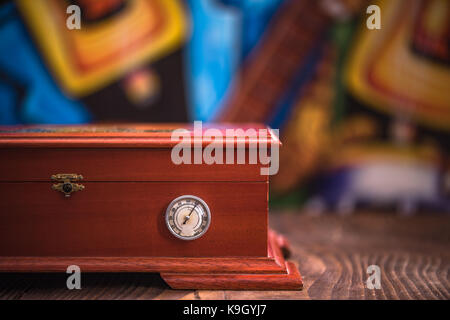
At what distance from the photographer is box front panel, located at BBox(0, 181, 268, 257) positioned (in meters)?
1.62

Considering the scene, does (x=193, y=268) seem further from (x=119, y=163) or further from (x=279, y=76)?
(x=279, y=76)

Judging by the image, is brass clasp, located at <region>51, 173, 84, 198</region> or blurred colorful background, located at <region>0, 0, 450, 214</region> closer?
brass clasp, located at <region>51, 173, 84, 198</region>

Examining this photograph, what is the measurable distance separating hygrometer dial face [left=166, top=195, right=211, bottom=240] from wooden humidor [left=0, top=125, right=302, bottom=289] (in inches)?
0.9

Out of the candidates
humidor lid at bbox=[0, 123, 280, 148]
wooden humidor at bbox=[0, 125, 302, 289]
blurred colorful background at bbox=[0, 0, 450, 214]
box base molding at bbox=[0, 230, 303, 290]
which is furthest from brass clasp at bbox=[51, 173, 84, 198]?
blurred colorful background at bbox=[0, 0, 450, 214]

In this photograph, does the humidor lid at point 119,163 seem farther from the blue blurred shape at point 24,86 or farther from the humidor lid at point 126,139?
the blue blurred shape at point 24,86

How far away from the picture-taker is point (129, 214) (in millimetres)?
1624

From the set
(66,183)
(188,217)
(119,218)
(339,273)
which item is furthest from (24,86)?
(339,273)

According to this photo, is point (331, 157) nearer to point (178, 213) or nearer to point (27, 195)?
point (178, 213)

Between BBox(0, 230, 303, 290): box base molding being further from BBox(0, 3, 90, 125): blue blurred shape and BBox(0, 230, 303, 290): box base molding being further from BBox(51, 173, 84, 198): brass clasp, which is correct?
BBox(0, 3, 90, 125): blue blurred shape

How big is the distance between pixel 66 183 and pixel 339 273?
1.19 m

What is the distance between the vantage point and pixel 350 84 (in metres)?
3.17

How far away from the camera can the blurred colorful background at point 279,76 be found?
123 inches

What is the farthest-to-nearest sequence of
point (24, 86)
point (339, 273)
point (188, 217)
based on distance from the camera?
point (24, 86), point (339, 273), point (188, 217)

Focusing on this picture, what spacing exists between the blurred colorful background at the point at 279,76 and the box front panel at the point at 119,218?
163cm
